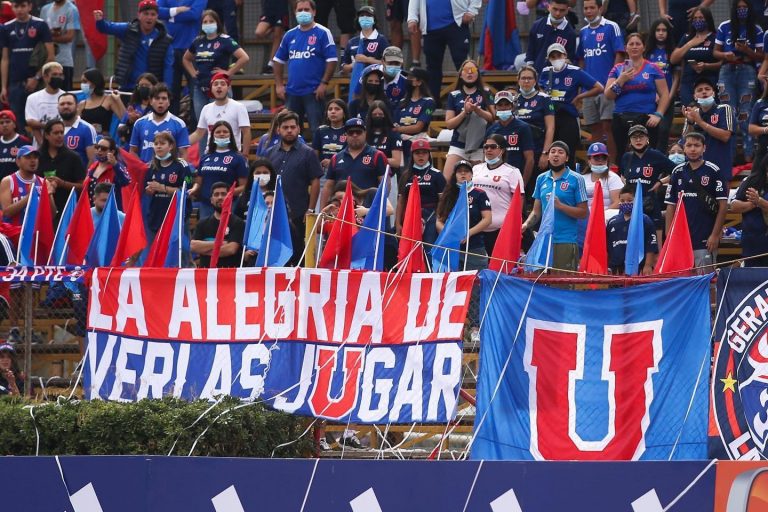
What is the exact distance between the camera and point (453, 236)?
38.3ft

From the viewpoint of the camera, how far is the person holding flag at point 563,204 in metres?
14.0

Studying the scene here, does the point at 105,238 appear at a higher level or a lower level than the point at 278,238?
lower

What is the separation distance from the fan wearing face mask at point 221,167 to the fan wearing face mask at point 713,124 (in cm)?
481

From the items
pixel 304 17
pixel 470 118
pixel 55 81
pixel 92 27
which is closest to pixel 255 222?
pixel 470 118

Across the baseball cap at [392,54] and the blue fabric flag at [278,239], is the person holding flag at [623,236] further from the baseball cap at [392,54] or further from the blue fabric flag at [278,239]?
the baseball cap at [392,54]

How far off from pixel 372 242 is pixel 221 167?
466cm

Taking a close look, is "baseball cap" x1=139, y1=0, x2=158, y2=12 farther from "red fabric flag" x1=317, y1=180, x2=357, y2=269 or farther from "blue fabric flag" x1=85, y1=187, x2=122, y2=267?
"red fabric flag" x1=317, y1=180, x2=357, y2=269

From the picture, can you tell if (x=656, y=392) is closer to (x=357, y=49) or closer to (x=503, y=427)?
(x=503, y=427)

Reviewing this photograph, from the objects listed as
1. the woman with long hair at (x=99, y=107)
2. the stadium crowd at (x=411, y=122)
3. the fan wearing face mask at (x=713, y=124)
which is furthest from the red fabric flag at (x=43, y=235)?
the fan wearing face mask at (x=713, y=124)

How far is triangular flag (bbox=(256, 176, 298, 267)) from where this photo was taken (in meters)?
11.9

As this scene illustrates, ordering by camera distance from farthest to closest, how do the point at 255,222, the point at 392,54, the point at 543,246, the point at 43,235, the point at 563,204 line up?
the point at 392,54 → the point at 563,204 → the point at 43,235 → the point at 255,222 → the point at 543,246

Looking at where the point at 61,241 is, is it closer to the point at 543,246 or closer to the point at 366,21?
the point at 543,246

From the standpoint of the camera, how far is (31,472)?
10.1m

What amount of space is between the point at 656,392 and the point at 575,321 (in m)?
0.74
